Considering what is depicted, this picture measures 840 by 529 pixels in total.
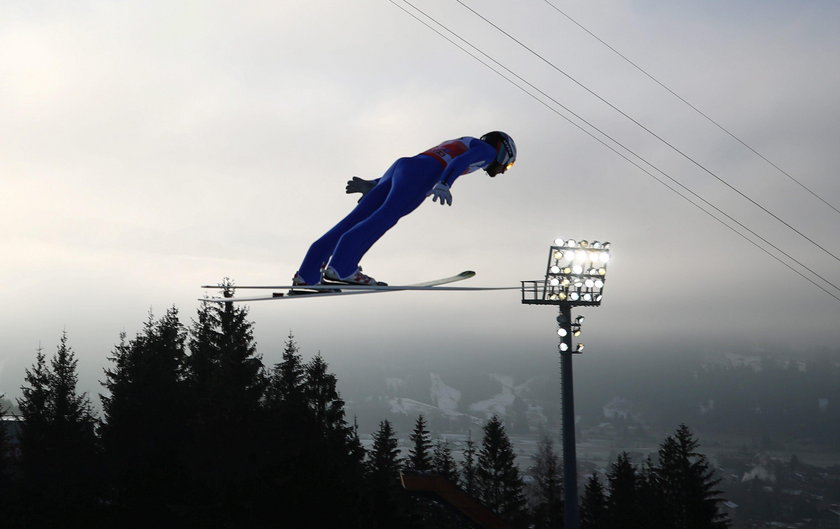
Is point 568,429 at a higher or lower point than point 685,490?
higher

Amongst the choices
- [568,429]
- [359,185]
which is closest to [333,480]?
[568,429]

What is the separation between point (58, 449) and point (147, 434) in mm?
4931

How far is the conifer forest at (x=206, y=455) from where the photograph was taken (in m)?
19.6

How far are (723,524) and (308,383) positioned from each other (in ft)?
97.2

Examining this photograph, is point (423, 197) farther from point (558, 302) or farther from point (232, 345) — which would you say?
point (232, 345)

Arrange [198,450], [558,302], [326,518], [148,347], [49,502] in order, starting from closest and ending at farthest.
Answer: [326,518]
[558,302]
[49,502]
[198,450]
[148,347]

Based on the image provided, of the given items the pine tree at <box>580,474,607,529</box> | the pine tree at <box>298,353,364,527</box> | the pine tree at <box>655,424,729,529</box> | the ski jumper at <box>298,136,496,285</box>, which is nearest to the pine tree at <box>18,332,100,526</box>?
the pine tree at <box>298,353,364,527</box>

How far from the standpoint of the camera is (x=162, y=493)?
23.7 meters

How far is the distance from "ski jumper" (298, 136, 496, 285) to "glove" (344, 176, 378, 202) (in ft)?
0.86

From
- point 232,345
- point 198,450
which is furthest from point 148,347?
point 198,450

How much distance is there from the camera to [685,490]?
53.7 meters

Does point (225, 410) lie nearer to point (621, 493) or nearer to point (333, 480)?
point (333, 480)

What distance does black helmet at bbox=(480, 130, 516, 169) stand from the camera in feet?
28.2

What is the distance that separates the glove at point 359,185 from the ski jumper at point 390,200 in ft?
0.86
